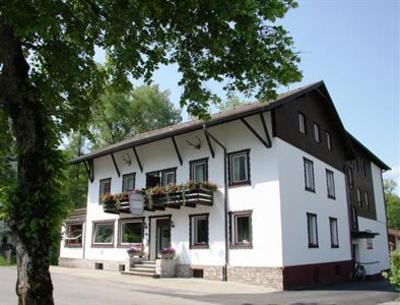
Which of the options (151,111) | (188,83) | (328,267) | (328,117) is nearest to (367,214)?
(328,117)

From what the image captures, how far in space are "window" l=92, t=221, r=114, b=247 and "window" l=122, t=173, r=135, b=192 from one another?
82.1 inches

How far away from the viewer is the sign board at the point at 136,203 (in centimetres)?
2069

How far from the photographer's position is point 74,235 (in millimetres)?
27344

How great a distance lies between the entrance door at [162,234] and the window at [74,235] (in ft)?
21.6

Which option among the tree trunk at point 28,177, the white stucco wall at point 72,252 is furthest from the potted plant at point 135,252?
the tree trunk at point 28,177

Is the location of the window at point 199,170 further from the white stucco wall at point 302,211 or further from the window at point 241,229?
the white stucco wall at point 302,211

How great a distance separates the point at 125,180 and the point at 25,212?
1805 centimetres

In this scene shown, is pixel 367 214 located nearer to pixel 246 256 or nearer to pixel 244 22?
pixel 246 256

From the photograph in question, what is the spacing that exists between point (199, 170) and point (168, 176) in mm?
2089

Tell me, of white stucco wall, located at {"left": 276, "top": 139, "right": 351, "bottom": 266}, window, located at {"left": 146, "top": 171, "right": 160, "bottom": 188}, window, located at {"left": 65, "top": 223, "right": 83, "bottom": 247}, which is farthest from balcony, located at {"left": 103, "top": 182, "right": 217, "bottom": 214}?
window, located at {"left": 65, "top": 223, "right": 83, "bottom": 247}

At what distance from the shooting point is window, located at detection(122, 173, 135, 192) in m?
24.2

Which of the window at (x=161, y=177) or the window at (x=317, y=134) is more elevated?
the window at (x=317, y=134)

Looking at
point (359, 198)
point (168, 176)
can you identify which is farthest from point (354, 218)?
point (168, 176)

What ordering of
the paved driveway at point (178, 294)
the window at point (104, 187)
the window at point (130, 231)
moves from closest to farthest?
the paved driveway at point (178, 294) → the window at point (130, 231) → the window at point (104, 187)
